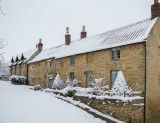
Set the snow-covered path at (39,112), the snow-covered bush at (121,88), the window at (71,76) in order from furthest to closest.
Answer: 1. the window at (71,76)
2. the snow-covered bush at (121,88)
3. the snow-covered path at (39,112)

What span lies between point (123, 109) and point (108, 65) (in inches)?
274

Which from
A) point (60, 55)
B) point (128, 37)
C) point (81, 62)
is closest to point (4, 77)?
point (60, 55)

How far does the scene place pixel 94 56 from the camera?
100 feet

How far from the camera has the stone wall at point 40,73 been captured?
41713mm

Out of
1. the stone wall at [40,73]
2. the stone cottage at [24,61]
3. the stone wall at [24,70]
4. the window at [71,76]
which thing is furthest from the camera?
the stone wall at [24,70]

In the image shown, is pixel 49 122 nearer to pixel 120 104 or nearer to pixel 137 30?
pixel 120 104

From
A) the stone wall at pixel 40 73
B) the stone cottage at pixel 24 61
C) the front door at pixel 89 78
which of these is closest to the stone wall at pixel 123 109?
the front door at pixel 89 78

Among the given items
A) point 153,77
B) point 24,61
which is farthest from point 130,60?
point 24,61

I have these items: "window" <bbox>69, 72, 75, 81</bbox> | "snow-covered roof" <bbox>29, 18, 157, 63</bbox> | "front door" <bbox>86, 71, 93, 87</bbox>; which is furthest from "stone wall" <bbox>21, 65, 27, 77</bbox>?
"front door" <bbox>86, 71, 93, 87</bbox>

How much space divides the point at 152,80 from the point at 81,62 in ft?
37.1

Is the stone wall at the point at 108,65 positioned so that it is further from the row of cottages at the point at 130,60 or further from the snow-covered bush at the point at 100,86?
the snow-covered bush at the point at 100,86

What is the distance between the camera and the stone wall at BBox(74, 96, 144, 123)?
21750 millimetres

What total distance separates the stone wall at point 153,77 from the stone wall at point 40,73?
19.6m

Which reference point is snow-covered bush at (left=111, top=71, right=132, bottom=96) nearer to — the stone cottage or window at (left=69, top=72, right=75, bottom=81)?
window at (left=69, top=72, right=75, bottom=81)
